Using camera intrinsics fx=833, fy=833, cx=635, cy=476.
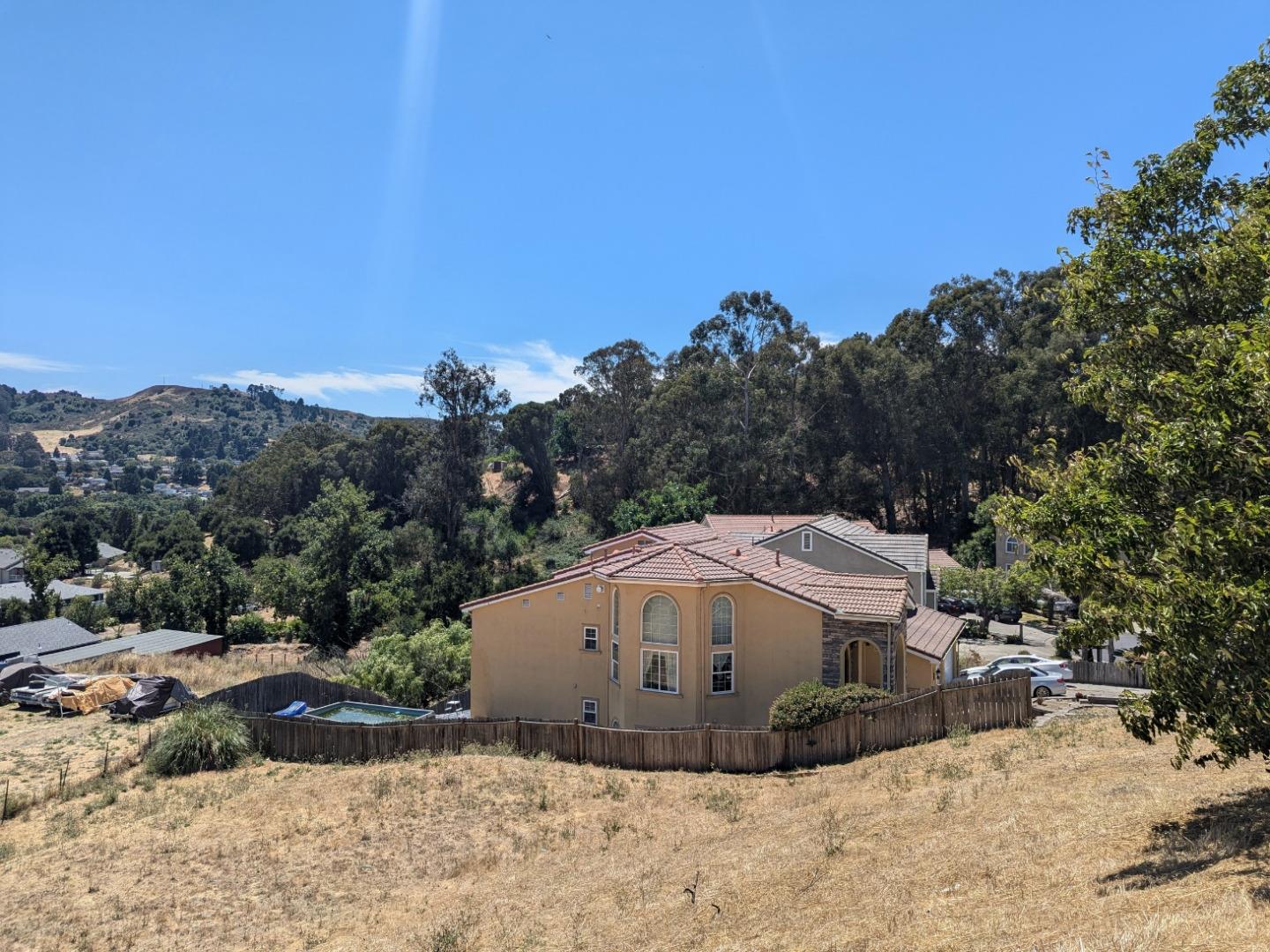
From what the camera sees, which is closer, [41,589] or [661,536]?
[661,536]

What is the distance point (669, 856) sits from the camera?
14.0 metres

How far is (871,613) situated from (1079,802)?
1094cm

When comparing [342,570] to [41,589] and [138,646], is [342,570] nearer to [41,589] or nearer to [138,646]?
[138,646]

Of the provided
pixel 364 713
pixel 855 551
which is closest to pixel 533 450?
pixel 855 551

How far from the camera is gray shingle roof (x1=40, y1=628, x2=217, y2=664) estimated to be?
141ft

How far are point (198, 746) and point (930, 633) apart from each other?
22.0 metres

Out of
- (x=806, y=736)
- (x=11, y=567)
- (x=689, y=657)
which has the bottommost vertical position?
(x=806, y=736)

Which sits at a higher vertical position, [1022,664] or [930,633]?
[930,633]

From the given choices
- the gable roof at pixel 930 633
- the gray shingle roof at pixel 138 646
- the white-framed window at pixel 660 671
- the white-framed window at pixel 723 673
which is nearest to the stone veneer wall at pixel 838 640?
the gable roof at pixel 930 633

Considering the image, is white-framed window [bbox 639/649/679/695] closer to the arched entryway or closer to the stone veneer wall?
the stone veneer wall

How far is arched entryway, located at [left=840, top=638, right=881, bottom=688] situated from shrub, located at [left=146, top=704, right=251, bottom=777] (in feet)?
55.4

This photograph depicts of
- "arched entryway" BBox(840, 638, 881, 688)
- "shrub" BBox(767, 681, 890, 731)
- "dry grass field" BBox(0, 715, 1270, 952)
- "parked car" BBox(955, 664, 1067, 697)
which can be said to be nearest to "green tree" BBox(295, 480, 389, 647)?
"dry grass field" BBox(0, 715, 1270, 952)

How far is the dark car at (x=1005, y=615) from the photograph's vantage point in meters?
49.2

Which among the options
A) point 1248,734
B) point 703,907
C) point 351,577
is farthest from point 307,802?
point 351,577
